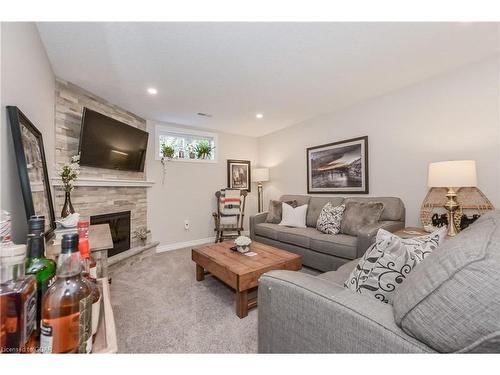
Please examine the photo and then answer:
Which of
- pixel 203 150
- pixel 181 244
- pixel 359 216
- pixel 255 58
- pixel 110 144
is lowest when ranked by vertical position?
pixel 181 244

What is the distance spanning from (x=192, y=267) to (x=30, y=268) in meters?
2.51

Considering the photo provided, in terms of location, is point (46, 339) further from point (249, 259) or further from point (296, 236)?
point (296, 236)

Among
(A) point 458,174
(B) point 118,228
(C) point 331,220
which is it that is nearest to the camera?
(A) point 458,174

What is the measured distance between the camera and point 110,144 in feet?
9.51

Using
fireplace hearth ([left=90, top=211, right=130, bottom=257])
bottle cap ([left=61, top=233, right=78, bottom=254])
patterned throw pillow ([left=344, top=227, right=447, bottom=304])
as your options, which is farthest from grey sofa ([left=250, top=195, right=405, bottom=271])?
bottle cap ([left=61, top=233, right=78, bottom=254])

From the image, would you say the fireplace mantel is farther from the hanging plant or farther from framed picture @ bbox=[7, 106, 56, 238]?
framed picture @ bbox=[7, 106, 56, 238]

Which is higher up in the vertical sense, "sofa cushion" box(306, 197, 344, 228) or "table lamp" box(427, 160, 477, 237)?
"table lamp" box(427, 160, 477, 237)

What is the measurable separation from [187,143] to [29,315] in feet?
13.0

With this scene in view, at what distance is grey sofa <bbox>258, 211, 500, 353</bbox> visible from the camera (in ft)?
1.74

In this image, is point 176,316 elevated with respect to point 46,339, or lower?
lower

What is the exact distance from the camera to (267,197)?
4.91 m

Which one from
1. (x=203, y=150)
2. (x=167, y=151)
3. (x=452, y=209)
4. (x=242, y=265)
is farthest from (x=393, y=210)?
(x=167, y=151)

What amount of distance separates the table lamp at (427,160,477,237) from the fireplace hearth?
3.75m

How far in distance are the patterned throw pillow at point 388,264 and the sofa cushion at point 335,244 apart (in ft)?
4.39
